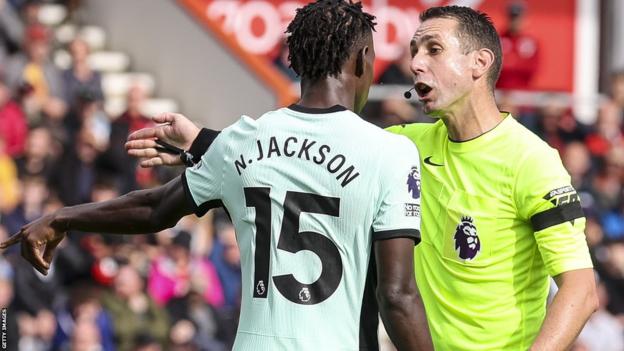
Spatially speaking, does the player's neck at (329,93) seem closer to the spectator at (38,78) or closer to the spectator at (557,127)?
the spectator at (38,78)

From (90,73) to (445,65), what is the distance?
349 inches

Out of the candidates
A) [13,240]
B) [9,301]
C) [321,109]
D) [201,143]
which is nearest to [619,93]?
[9,301]

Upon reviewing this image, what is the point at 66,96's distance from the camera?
1346 centimetres

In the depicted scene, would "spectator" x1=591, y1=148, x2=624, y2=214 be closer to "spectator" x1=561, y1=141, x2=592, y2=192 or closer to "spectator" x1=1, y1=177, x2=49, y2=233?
"spectator" x1=561, y1=141, x2=592, y2=192

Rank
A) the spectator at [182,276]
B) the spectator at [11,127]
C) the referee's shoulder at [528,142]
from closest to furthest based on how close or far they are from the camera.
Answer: the referee's shoulder at [528,142] < the spectator at [182,276] < the spectator at [11,127]

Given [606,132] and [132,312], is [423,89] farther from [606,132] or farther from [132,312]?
[606,132]

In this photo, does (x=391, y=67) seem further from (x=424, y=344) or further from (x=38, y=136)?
(x=424, y=344)

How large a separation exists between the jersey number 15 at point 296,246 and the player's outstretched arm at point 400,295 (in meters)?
0.16

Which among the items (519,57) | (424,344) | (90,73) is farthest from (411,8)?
(424,344)

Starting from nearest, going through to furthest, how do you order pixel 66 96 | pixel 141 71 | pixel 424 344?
pixel 424 344 < pixel 66 96 < pixel 141 71

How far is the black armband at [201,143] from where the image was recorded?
509 centimetres

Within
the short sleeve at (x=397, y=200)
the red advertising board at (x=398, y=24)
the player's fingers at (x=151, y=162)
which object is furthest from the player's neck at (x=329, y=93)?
the red advertising board at (x=398, y=24)

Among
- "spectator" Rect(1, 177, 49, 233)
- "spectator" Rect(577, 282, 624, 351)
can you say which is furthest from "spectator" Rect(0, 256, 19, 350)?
"spectator" Rect(577, 282, 624, 351)

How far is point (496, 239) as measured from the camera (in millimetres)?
5422
